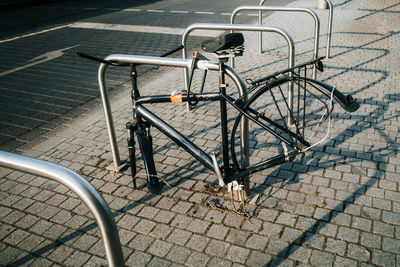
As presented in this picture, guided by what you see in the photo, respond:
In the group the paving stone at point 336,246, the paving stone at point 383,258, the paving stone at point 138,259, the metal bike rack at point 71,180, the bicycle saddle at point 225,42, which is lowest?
the paving stone at point 383,258

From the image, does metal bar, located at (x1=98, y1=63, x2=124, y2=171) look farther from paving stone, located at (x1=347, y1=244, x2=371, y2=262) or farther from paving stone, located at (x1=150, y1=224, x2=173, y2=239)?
paving stone, located at (x1=347, y1=244, x2=371, y2=262)

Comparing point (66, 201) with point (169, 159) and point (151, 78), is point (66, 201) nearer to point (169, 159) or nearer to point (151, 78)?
point (169, 159)

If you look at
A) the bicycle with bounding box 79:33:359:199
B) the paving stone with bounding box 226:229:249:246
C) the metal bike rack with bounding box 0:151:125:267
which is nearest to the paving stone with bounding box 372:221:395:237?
the bicycle with bounding box 79:33:359:199

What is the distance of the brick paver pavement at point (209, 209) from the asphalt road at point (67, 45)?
780 mm

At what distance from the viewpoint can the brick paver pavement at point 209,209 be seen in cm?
291

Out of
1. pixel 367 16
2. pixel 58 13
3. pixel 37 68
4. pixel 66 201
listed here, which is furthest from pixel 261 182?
pixel 58 13

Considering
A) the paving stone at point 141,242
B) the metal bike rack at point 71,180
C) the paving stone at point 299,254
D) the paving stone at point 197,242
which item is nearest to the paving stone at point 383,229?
the paving stone at point 299,254

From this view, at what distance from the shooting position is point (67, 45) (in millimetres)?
10125

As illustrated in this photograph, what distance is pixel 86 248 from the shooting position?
3.04m

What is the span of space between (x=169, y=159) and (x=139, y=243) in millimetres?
1379

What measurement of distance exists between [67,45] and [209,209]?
8246mm

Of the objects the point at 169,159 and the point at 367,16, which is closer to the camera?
the point at 169,159

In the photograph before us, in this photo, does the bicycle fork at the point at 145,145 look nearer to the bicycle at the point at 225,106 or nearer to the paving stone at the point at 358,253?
the bicycle at the point at 225,106

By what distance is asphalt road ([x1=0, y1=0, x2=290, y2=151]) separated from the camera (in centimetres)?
589
